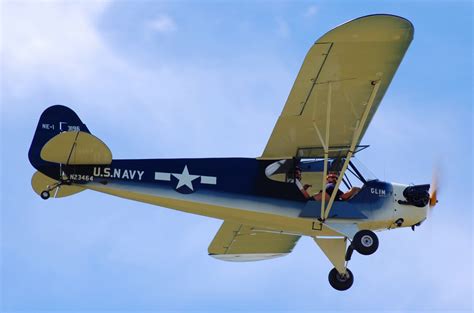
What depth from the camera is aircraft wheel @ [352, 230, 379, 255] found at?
14.3 meters

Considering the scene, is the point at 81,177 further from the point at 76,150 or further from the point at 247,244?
the point at 247,244

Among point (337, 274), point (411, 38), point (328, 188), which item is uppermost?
point (411, 38)

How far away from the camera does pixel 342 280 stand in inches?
599

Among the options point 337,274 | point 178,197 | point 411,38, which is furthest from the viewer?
point 337,274

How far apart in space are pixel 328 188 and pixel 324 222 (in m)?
0.57

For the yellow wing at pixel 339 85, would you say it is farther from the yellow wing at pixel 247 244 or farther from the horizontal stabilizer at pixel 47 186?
the horizontal stabilizer at pixel 47 186

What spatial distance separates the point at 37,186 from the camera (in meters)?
14.4

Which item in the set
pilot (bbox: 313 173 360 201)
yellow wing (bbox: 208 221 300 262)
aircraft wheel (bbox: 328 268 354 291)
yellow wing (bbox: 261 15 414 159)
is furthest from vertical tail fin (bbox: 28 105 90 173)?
aircraft wheel (bbox: 328 268 354 291)

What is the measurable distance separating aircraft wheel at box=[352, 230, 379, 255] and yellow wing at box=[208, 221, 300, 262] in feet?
8.22

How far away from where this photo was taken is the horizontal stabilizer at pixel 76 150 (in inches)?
537

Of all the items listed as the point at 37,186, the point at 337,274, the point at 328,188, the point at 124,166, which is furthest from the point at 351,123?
the point at 37,186

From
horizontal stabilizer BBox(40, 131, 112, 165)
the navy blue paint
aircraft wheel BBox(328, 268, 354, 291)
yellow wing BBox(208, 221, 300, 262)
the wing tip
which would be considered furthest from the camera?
yellow wing BBox(208, 221, 300, 262)

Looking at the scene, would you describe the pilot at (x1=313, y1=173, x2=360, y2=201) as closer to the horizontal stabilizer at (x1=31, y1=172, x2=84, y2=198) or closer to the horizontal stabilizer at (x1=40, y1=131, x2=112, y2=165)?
the horizontal stabilizer at (x1=40, y1=131, x2=112, y2=165)

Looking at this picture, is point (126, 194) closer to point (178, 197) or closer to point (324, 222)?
point (178, 197)
